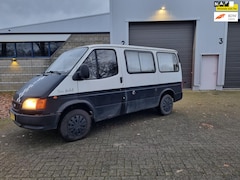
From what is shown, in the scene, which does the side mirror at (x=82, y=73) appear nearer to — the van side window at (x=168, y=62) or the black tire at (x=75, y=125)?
the black tire at (x=75, y=125)

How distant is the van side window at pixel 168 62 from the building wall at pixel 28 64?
22.7ft

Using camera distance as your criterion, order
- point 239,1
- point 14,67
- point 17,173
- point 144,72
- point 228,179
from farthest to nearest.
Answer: point 14,67
point 239,1
point 144,72
point 17,173
point 228,179

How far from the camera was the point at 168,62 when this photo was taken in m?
6.29

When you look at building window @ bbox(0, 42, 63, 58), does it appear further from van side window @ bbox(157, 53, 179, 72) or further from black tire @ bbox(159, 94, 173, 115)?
black tire @ bbox(159, 94, 173, 115)

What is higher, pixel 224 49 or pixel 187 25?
pixel 187 25

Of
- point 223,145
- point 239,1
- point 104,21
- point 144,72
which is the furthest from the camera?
point 104,21

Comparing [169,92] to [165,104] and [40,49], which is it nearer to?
[165,104]

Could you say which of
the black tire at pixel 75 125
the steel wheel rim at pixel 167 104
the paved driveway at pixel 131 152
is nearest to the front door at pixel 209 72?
the steel wheel rim at pixel 167 104

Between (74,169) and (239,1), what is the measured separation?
1332 centimetres

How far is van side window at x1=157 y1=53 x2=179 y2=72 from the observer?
6.03 meters

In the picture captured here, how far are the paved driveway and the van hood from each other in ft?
3.63

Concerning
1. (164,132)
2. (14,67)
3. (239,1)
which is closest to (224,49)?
(239,1)

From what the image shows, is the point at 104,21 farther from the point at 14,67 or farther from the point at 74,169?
the point at 74,169

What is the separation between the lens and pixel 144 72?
217 inches
